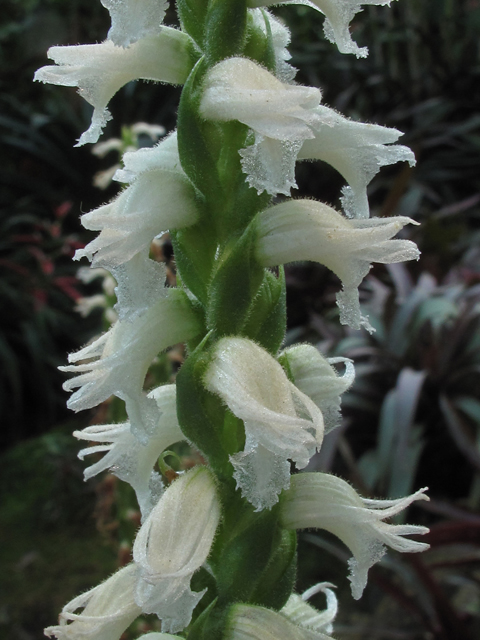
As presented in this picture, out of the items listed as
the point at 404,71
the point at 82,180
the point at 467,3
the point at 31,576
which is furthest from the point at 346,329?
the point at 467,3

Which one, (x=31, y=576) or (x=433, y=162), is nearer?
(x=31, y=576)

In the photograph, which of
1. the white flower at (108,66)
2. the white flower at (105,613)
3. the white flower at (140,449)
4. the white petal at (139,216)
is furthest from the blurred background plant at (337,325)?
the white flower at (108,66)

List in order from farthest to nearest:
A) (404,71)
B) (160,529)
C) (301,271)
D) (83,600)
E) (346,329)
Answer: (404,71)
(301,271)
(346,329)
(83,600)
(160,529)

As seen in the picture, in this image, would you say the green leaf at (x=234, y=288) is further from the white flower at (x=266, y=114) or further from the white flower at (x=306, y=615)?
the white flower at (x=306, y=615)

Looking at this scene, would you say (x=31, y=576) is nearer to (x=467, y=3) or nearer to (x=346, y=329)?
(x=346, y=329)

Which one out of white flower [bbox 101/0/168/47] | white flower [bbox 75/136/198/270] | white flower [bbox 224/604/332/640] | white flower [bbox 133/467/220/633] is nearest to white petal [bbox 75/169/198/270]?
white flower [bbox 75/136/198/270]

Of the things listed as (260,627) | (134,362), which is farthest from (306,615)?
(134,362)
